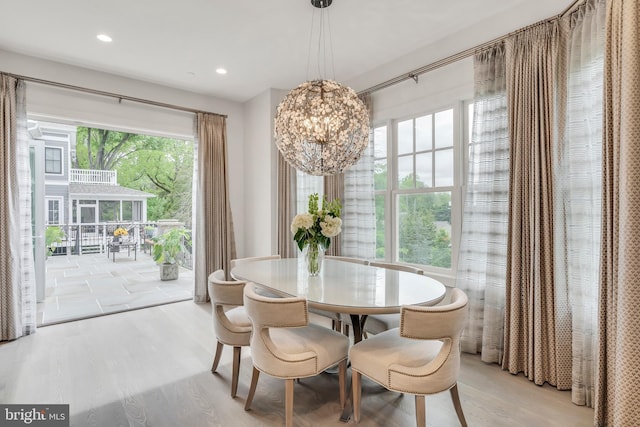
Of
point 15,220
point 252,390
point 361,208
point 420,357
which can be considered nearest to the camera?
point 420,357

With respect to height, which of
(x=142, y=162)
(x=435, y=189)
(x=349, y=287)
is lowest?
(x=349, y=287)

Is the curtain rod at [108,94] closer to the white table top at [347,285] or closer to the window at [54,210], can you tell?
the white table top at [347,285]

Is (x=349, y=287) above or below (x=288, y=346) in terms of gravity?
above

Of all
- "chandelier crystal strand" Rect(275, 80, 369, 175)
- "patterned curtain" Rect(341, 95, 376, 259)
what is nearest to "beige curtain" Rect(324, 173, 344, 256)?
"patterned curtain" Rect(341, 95, 376, 259)

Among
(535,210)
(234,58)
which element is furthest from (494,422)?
(234,58)

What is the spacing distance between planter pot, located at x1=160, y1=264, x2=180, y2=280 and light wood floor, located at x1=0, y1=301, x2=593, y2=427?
2573mm

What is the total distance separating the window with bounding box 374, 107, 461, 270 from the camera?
3.19 m

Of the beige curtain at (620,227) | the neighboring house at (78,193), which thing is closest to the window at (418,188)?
the beige curtain at (620,227)

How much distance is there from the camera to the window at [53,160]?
793 cm

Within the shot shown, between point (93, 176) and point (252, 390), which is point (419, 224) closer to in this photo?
point (252, 390)

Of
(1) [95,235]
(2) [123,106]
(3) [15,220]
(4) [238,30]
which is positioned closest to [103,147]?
(1) [95,235]

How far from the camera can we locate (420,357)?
66.7 inches

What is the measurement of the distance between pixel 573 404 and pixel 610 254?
1092mm

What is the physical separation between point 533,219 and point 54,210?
1010 centimetres
